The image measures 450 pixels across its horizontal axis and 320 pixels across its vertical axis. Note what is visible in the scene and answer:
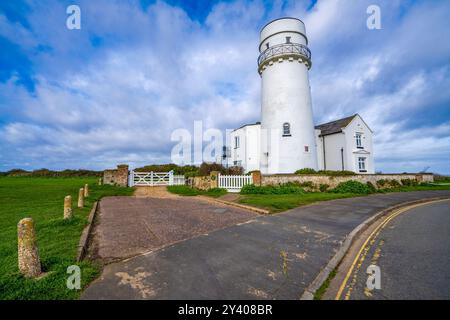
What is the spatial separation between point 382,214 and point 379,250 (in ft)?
15.7

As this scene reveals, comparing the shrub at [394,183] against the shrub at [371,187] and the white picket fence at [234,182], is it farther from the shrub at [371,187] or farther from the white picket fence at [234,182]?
the white picket fence at [234,182]

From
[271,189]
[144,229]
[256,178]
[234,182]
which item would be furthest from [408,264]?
[234,182]

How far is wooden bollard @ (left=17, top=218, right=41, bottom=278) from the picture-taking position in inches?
132

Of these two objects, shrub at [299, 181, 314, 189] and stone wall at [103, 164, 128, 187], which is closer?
shrub at [299, 181, 314, 189]

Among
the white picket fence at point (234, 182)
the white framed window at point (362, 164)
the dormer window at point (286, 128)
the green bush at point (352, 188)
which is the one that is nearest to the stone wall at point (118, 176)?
the white picket fence at point (234, 182)

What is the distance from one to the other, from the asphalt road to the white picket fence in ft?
33.0

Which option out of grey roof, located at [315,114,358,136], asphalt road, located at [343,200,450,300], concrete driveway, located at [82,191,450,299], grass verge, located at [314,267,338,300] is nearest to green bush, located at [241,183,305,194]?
asphalt road, located at [343,200,450,300]

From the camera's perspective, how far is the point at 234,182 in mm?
16438

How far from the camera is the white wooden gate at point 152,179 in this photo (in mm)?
22264

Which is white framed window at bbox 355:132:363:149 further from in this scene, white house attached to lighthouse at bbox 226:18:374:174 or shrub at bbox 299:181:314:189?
shrub at bbox 299:181:314:189

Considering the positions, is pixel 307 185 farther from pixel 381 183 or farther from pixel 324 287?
pixel 324 287

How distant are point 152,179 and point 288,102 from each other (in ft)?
53.4

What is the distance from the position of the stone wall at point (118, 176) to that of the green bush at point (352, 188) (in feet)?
61.3
